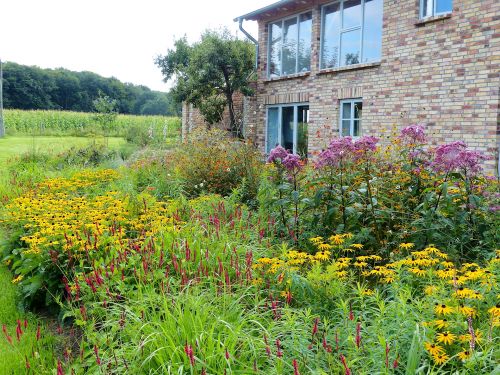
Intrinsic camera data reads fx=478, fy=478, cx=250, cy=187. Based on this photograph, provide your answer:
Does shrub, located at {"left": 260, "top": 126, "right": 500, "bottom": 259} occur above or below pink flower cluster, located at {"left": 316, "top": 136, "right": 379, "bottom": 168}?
below

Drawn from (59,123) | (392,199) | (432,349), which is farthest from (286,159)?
(59,123)

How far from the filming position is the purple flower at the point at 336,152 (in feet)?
15.0

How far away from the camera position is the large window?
11.9 m

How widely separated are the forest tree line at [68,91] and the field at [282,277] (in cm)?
5318

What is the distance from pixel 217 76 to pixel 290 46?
2565 millimetres

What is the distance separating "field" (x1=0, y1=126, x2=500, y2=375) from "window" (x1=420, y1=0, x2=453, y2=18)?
6396 millimetres

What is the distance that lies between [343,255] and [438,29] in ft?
25.8

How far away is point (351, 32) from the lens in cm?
1260

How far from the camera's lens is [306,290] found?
3.26 m

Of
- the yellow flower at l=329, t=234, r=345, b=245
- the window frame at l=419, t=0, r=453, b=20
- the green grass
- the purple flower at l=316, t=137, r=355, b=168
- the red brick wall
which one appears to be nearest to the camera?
the yellow flower at l=329, t=234, r=345, b=245

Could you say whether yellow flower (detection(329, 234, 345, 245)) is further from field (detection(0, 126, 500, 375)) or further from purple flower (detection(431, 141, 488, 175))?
purple flower (detection(431, 141, 488, 175))

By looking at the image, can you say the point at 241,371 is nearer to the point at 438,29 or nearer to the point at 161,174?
the point at 161,174

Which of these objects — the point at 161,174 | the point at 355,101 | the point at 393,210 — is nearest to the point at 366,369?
the point at 393,210

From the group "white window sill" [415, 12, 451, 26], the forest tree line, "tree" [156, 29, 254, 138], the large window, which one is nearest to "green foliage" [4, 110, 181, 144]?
"tree" [156, 29, 254, 138]
